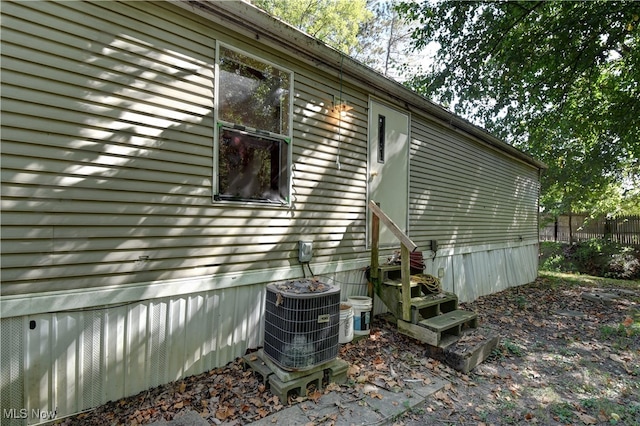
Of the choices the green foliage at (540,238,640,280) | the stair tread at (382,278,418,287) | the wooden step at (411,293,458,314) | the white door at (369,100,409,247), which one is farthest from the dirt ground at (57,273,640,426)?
the green foliage at (540,238,640,280)

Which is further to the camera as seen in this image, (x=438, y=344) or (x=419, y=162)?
(x=419, y=162)

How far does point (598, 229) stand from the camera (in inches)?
547

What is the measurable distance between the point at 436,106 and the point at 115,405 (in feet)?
20.8

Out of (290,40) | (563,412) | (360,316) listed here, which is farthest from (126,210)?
(563,412)

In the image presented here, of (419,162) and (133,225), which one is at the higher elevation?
(419,162)

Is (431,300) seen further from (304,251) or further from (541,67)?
(541,67)

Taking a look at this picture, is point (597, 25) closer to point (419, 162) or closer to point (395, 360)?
point (419, 162)

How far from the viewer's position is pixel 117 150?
2.69m

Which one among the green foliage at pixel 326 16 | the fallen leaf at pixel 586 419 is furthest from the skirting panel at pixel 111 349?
the green foliage at pixel 326 16

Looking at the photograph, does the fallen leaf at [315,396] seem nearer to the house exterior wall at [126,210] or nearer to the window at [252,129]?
the house exterior wall at [126,210]

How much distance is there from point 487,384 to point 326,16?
17.0 m

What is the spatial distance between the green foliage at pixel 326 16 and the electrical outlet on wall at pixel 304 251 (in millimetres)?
13895

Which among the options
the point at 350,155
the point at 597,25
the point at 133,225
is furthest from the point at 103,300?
the point at 597,25

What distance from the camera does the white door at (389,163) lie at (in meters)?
5.15
